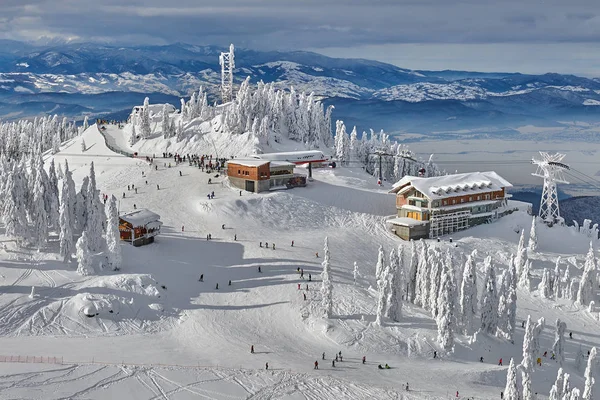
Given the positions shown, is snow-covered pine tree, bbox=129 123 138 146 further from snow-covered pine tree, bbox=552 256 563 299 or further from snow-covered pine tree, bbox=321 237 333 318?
snow-covered pine tree, bbox=552 256 563 299

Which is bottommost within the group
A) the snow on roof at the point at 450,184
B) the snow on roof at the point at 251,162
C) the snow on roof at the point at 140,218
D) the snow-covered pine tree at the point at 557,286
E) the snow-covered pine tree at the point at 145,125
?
the snow-covered pine tree at the point at 557,286

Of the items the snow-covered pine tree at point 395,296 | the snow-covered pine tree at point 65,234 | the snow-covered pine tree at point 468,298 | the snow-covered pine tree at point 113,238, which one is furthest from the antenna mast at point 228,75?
the snow-covered pine tree at point 468,298

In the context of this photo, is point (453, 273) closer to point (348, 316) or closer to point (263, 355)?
point (348, 316)

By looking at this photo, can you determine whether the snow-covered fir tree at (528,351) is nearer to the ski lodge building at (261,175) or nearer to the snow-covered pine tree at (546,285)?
the snow-covered pine tree at (546,285)

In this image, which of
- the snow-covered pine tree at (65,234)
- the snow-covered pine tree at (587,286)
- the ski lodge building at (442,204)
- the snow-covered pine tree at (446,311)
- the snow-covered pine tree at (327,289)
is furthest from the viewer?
the ski lodge building at (442,204)

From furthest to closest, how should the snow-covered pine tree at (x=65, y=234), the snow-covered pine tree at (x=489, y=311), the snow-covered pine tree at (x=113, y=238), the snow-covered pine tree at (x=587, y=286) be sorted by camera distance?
the snow-covered pine tree at (x=587, y=286), the snow-covered pine tree at (x=65, y=234), the snow-covered pine tree at (x=113, y=238), the snow-covered pine tree at (x=489, y=311)

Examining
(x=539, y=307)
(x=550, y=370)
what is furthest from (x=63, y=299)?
(x=539, y=307)

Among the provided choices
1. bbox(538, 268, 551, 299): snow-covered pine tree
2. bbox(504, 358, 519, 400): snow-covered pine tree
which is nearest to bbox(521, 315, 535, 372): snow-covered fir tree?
bbox(504, 358, 519, 400): snow-covered pine tree
